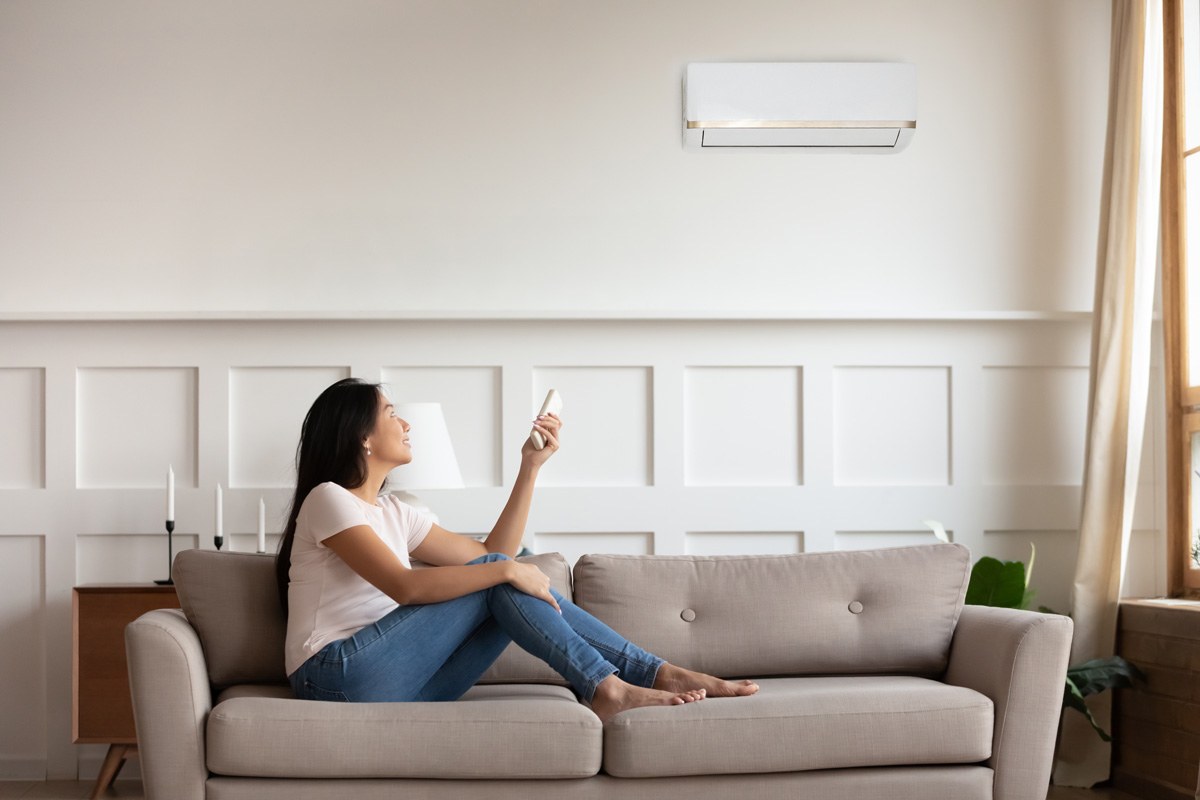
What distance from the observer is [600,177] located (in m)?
3.33

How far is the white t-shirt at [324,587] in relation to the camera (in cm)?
214

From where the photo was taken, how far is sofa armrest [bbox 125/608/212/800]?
2004mm

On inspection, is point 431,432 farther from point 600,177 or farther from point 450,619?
point 600,177

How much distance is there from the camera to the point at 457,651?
2256 millimetres

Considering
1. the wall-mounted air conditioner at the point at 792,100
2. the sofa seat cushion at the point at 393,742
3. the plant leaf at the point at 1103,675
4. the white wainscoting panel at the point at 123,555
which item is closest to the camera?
the sofa seat cushion at the point at 393,742

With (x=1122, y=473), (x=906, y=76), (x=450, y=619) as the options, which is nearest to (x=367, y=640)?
(x=450, y=619)

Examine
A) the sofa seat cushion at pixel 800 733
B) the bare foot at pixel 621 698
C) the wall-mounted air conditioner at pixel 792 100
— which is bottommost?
the sofa seat cushion at pixel 800 733

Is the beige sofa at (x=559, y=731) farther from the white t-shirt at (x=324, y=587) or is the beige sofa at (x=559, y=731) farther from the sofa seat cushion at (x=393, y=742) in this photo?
the white t-shirt at (x=324, y=587)

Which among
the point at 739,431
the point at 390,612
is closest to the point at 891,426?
the point at 739,431

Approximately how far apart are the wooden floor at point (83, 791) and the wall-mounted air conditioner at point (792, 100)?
1.99 metres

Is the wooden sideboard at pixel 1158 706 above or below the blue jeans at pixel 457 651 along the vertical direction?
below

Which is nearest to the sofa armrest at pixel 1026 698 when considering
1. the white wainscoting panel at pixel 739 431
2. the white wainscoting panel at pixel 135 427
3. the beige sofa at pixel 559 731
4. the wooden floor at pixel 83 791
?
the beige sofa at pixel 559 731

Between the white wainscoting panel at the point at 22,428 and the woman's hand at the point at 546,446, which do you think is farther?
the white wainscoting panel at the point at 22,428

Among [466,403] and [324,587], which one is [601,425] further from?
[324,587]
